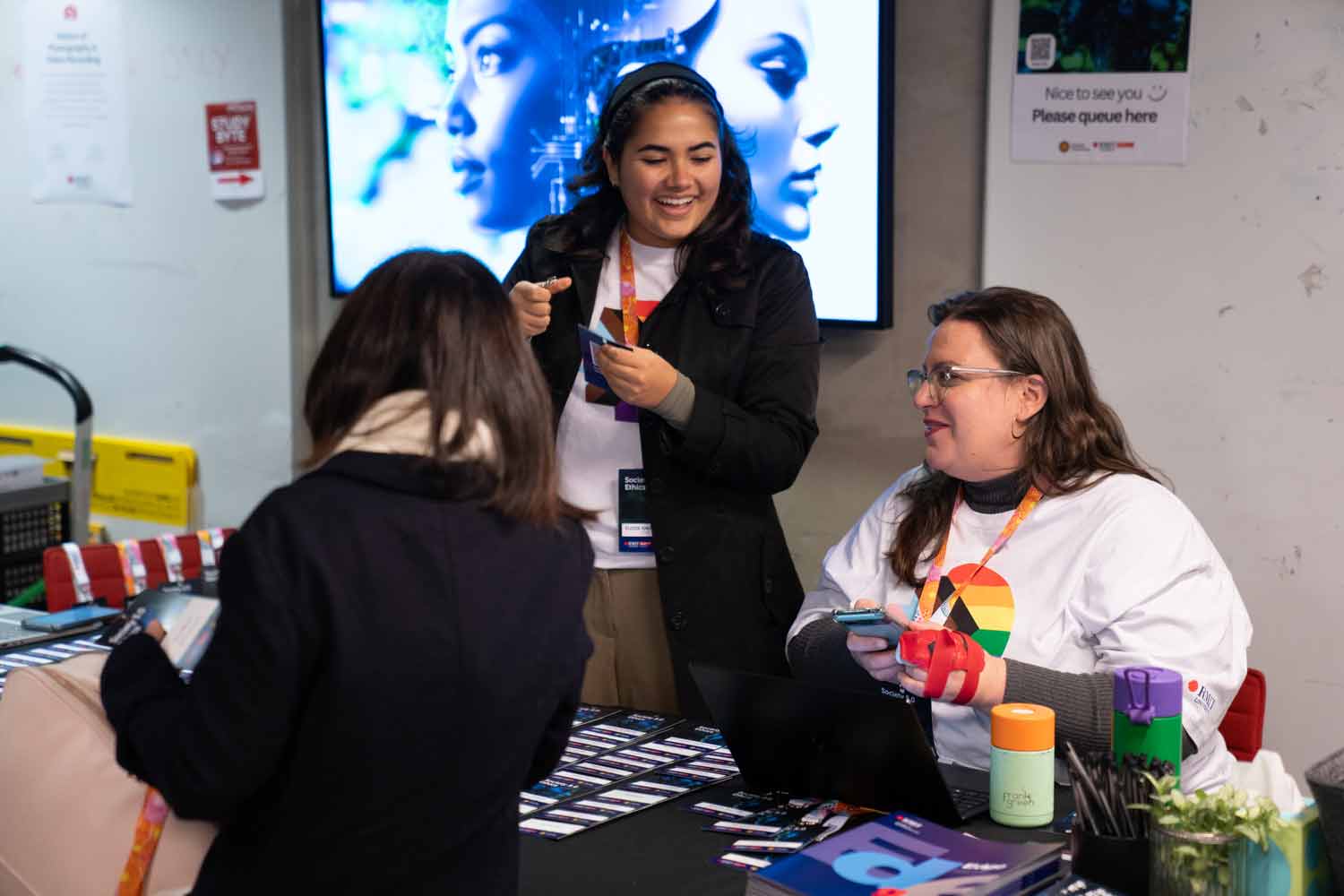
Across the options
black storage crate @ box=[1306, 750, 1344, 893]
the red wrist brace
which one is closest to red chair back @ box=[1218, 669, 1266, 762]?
the red wrist brace

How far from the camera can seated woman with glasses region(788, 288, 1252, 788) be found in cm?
193

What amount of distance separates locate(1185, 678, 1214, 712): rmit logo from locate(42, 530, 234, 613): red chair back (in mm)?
1958

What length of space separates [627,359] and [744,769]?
730 millimetres

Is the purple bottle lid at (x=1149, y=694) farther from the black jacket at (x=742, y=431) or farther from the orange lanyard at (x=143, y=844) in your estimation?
the orange lanyard at (x=143, y=844)

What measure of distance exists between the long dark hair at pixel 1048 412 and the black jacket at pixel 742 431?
34cm

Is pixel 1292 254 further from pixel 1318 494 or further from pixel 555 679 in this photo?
pixel 555 679

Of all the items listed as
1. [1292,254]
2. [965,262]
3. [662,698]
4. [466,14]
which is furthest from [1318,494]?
[466,14]

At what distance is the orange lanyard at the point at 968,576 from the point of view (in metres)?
2.12

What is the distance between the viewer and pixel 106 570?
3.18 m

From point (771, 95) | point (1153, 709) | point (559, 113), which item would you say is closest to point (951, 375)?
point (1153, 709)

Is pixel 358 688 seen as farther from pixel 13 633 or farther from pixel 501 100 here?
pixel 501 100

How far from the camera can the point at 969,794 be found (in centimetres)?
181

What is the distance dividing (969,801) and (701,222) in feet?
3.83

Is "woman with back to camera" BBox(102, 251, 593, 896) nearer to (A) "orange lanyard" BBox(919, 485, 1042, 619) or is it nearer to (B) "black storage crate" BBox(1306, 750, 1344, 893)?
(B) "black storage crate" BBox(1306, 750, 1344, 893)
